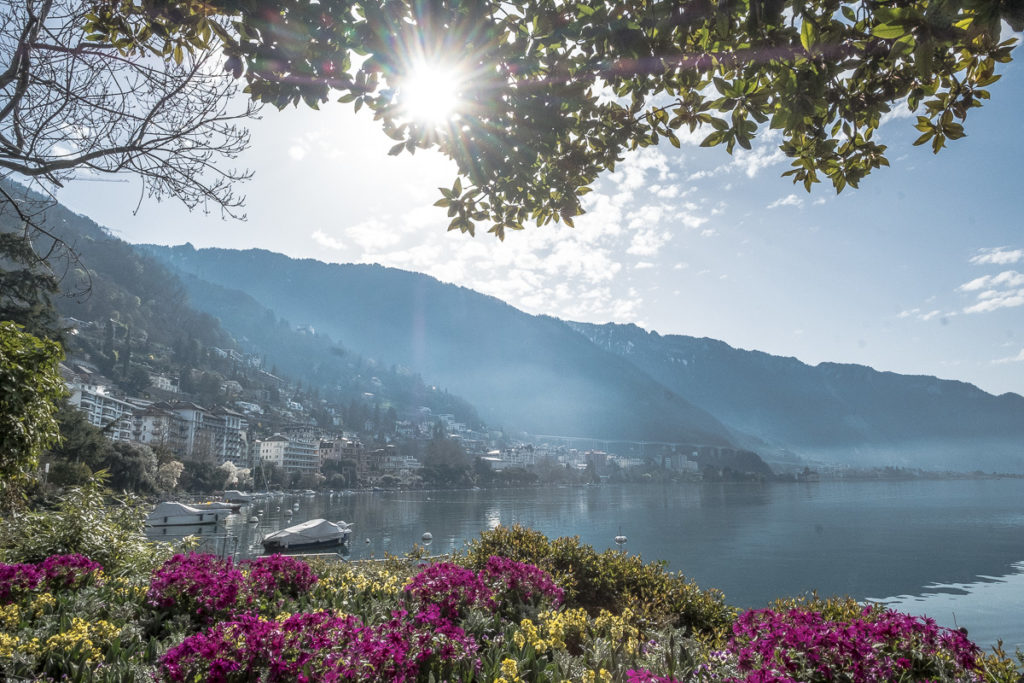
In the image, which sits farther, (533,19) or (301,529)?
(301,529)

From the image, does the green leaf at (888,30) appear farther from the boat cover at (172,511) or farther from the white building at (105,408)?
the white building at (105,408)

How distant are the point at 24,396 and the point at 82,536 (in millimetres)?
2637

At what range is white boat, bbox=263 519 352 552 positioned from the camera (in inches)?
1693

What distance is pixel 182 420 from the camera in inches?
4397

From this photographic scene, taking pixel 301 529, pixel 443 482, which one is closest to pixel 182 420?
pixel 443 482

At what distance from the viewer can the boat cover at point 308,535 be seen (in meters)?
43.0

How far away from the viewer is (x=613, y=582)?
25.2 ft

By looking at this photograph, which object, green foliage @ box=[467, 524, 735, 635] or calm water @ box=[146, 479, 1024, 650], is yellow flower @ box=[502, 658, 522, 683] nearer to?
green foliage @ box=[467, 524, 735, 635]

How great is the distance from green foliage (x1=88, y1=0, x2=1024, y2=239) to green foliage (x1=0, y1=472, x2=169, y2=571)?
6556mm

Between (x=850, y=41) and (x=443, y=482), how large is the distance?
13822 cm

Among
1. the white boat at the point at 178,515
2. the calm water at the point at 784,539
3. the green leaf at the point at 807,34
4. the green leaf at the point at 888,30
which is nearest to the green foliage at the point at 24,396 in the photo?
the green leaf at the point at 807,34

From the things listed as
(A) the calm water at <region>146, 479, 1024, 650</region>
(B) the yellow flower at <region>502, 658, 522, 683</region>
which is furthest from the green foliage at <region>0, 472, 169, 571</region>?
(A) the calm water at <region>146, 479, 1024, 650</region>

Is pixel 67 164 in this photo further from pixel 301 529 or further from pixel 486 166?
Result: pixel 301 529

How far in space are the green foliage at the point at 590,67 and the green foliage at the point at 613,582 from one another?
523 cm
